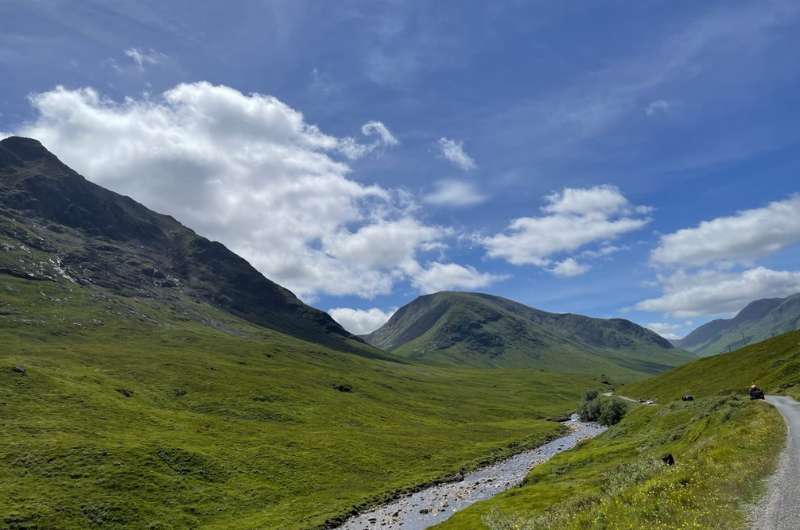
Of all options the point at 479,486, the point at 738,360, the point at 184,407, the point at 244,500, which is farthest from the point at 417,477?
the point at 738,360

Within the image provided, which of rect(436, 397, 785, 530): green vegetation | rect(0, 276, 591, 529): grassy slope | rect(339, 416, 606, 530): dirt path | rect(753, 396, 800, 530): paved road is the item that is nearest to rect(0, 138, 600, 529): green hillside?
rect(0, 276, 591, 529): grassy slope

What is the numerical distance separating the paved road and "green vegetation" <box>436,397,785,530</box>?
79 centimetres

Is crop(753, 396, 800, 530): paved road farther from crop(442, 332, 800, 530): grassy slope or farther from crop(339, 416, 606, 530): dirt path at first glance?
crop(339, 416, 606, 530): dirt path

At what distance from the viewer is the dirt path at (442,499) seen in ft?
228

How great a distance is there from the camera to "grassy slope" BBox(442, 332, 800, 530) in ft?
93.1

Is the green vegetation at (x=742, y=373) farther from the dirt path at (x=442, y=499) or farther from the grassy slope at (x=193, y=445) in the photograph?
the dirt path at (x=442, y=499)

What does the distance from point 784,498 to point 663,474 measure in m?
12.0

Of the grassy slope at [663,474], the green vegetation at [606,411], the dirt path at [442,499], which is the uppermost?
the grassy slope at [663,474]

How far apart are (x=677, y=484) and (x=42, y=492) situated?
80.4m

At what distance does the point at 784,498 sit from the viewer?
25.9 m

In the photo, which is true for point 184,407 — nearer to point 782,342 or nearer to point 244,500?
point 244,500

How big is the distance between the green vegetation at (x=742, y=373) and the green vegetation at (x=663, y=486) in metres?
25.0

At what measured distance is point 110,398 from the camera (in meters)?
114

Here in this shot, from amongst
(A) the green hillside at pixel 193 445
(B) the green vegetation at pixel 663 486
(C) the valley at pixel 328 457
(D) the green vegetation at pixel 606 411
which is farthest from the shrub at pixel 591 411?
(B) the green vegetation at pixel 663 486
